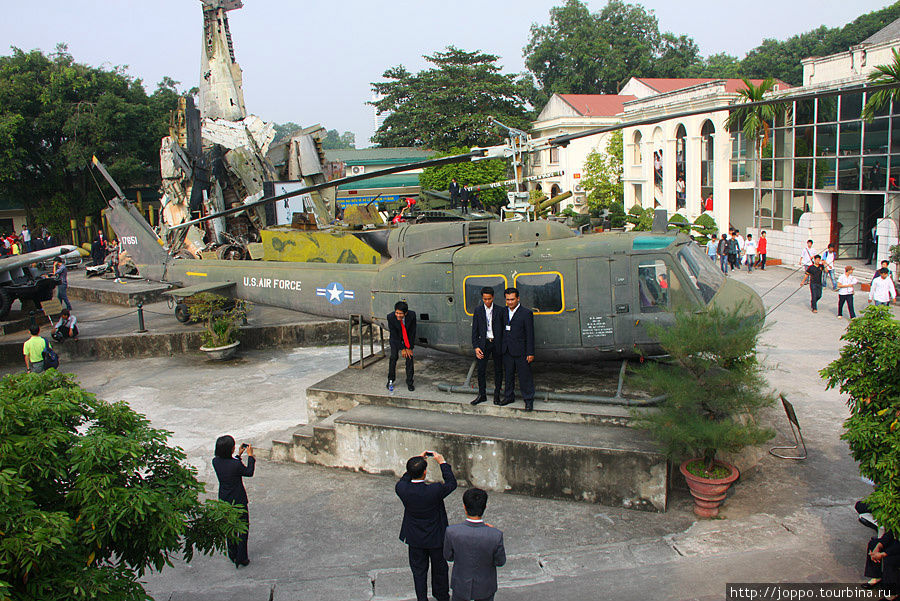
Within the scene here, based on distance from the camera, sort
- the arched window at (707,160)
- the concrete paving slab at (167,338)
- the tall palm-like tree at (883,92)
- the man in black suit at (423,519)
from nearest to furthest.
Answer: the man in black suit at (423,519), the concrete paving slab at (167,338), the tall palm-like tree at (883,92), the arched window at (707,160)

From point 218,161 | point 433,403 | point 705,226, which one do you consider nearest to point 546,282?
point 433,403

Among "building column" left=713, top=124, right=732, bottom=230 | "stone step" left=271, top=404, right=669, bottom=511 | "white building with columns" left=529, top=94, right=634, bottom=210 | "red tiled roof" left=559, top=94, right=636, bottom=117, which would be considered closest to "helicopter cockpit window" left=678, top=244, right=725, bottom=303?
"stone step" left=271, top=404, right=669, bottom=511

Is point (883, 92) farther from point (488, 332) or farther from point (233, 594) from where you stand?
point (233, 594)

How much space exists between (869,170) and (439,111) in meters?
34.8

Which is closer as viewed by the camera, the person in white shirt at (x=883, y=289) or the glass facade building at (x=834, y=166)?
the person in white shirt at (x=883, y=289)

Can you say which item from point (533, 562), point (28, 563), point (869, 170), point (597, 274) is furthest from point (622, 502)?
point (869, 170)

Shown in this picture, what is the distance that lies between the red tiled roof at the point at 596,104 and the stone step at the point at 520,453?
39.2 metres

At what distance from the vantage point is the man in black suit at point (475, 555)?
4.68 meters

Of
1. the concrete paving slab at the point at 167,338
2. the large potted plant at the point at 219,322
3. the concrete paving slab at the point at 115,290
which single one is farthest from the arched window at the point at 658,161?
the large potted plant at the point at 219,322

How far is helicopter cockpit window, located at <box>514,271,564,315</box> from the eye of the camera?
8481 millimetres

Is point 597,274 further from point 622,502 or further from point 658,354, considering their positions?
point 622,502

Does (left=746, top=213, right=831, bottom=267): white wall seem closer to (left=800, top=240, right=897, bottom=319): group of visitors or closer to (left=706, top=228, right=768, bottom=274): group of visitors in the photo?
(left=706, top=228, right=768, bottom=274): group of visitors

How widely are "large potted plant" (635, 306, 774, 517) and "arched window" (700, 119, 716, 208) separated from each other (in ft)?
76.6

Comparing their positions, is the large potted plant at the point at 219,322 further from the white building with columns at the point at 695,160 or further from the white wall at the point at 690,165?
the white building with columns at the point at 695,160
